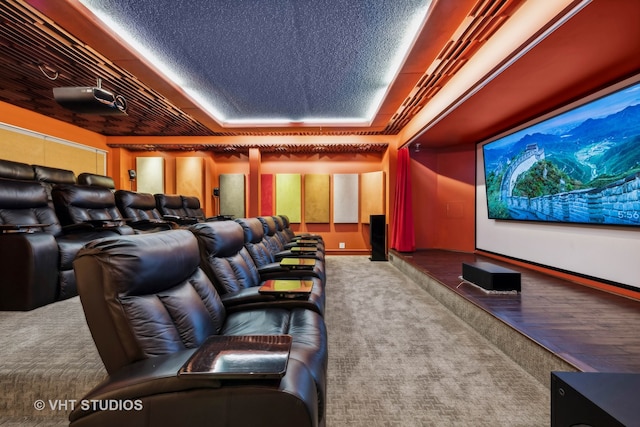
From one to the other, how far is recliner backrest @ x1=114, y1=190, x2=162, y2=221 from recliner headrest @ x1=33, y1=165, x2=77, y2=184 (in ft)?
1.93

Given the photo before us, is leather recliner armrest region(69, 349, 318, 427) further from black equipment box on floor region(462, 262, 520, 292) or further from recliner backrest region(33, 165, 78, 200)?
recliner backrest region(33, 165, 78, 200)

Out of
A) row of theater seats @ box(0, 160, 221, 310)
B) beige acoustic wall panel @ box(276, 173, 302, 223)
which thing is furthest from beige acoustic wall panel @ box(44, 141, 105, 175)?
beige acoustic wall panel @ box(276, 173, 302, 223)

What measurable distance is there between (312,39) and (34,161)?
536cm

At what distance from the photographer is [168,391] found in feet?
2.85

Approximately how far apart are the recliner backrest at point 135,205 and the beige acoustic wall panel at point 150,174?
214cm

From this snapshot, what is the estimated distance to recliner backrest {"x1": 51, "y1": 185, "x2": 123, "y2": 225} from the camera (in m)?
3.18

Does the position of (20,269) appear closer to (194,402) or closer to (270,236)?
(270,236)

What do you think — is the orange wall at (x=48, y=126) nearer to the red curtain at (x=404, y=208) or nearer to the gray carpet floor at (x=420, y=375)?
the gray carpet floor at (x=420, y=375)

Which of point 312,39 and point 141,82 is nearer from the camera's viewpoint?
point 312,39

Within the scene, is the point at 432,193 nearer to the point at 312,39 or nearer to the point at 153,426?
the point at 312,39

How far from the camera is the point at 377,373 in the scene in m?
1.84

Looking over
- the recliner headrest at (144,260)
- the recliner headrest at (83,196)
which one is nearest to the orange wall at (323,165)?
the recliner headrest at (83,196)

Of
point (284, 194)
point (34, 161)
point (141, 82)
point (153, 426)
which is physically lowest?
point (153, 426)

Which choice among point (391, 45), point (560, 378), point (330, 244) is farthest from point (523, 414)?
point (330, 244)
